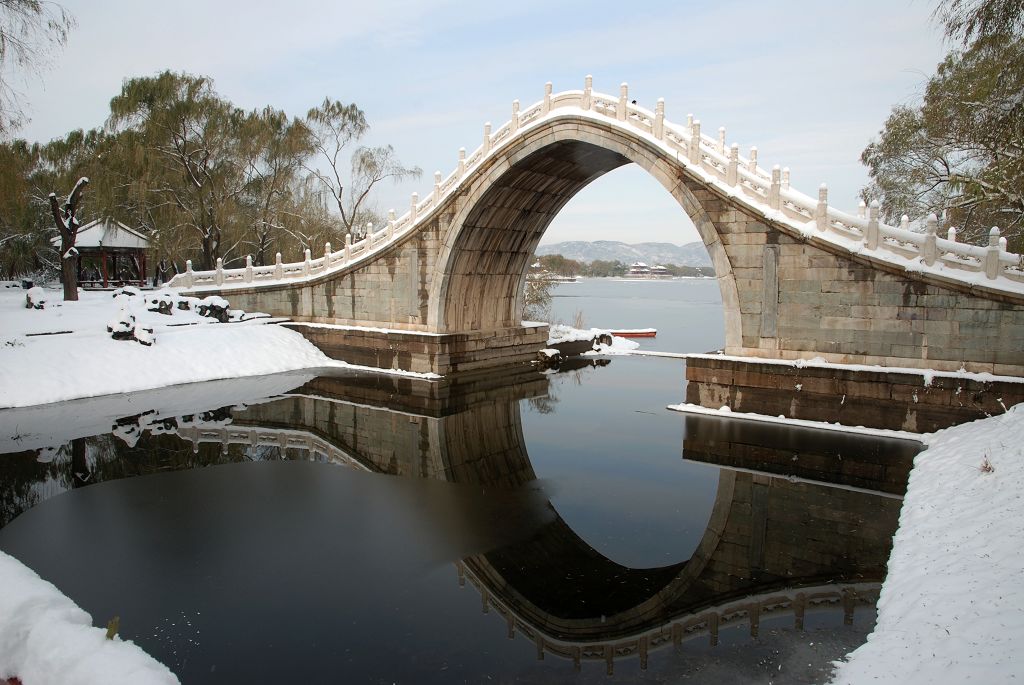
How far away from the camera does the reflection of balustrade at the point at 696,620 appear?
21.5 feet

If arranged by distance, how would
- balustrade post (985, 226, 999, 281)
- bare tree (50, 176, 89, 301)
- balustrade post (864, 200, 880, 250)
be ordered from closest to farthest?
balustrade post (985, 226, 999, 281) < balustrade post (864, 200, 880, 250) < bare tree (50, 176, 89, 301)

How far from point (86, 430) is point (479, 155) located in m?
13.7

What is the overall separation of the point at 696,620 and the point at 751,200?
11692mm

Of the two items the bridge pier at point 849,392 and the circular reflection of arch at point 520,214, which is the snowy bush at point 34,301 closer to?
the circular reflection of arch at point 520,214

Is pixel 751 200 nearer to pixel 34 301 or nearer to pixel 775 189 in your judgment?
pixel 775 189

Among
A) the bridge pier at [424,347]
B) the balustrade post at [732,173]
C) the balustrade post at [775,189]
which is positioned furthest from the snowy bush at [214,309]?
the balustrade post at [775,189]

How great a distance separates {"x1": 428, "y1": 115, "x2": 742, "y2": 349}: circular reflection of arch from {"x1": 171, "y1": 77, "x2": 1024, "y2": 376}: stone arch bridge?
0.06 m

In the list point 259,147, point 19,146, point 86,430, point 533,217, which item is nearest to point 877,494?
point 86,430

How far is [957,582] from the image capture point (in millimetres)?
6762

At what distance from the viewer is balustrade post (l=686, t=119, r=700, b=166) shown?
681 inches

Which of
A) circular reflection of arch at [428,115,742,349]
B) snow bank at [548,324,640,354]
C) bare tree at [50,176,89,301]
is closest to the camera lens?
circular reflection of arch at [428,115,742,349]

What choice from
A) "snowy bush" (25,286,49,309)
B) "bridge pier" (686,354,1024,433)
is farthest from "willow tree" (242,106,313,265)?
"bridge pier" (686,354,1024,433)

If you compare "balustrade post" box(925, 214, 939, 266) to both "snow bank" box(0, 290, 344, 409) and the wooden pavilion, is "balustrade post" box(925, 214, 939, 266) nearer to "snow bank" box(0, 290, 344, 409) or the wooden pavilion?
"snow bank" box(0, 290, 344, 409)

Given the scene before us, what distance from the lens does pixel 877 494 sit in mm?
10945
